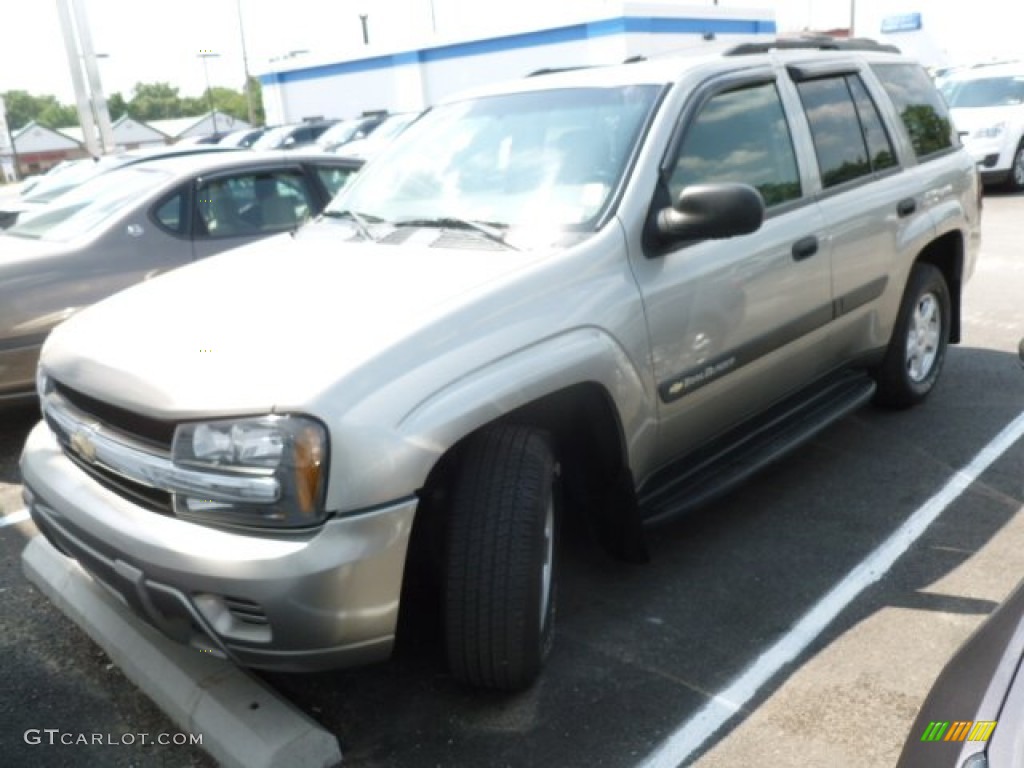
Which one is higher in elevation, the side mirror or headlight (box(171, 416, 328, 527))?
the side mirror

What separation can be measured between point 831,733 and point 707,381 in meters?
1.24

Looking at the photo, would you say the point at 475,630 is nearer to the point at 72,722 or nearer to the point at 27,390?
the point at 72,722

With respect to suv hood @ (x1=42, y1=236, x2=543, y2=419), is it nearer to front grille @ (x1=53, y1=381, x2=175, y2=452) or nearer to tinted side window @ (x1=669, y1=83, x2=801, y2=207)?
front grille @ (x1=53, y1=381, x2=175, y2=452)

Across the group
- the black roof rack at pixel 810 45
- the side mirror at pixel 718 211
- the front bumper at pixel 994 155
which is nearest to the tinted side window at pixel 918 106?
the black roof rack at pixel 810 45

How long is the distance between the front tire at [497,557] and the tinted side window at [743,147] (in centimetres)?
124

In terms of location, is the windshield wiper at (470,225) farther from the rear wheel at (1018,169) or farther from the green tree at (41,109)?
the green tree at (41,109)

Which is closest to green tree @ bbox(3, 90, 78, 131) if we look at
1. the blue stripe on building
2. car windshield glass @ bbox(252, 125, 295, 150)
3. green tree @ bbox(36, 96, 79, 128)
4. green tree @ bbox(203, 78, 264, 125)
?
green tree @ bbox(36, 96, 79, 128)

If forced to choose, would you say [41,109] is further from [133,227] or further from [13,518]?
[13,518]

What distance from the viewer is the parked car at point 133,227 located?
5.09 m

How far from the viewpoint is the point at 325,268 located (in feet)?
10.3

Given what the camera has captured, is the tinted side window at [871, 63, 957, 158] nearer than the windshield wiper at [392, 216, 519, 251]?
No

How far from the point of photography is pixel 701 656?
121 inches

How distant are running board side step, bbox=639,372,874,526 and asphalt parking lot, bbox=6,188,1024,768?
374 mm

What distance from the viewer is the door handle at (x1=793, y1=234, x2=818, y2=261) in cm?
378
